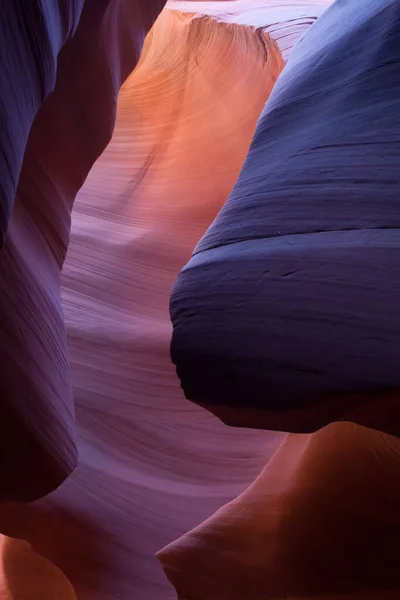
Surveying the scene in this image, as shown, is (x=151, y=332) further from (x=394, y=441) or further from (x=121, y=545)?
(x=394, y=441)

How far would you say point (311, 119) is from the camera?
100 cm

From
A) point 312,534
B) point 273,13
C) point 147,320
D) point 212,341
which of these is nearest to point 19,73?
point 212,341

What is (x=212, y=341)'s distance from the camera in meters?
0.82

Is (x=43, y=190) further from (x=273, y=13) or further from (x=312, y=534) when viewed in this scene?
(x=273, y=13)

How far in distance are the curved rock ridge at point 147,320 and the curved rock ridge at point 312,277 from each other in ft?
3.06

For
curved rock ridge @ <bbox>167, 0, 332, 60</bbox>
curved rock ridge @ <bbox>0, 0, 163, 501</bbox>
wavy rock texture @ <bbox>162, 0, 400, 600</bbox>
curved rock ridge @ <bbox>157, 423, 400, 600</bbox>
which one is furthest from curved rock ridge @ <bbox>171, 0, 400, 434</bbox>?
curved rock ridge @ <bbox>167, 0, 332, 60</bbox>

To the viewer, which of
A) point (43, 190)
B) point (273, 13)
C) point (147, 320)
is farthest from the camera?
point (273, 13)

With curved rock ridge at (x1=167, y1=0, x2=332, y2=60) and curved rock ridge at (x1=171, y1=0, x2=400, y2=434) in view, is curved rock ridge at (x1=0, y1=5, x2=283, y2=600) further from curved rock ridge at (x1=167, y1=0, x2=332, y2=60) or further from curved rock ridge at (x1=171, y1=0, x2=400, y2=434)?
curved rock ridge at (x1=171, y1=0, x2=400, y2=434)

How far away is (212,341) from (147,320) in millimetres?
1398

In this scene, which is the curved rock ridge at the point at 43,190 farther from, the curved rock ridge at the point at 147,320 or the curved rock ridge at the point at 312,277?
the curved rock ridge at the point at 147,320

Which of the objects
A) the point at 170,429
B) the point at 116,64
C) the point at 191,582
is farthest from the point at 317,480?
the point at 116,64

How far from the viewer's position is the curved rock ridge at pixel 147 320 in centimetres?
163

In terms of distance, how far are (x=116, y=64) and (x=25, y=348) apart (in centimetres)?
71

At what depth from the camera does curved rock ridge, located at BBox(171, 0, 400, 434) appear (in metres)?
0.71
